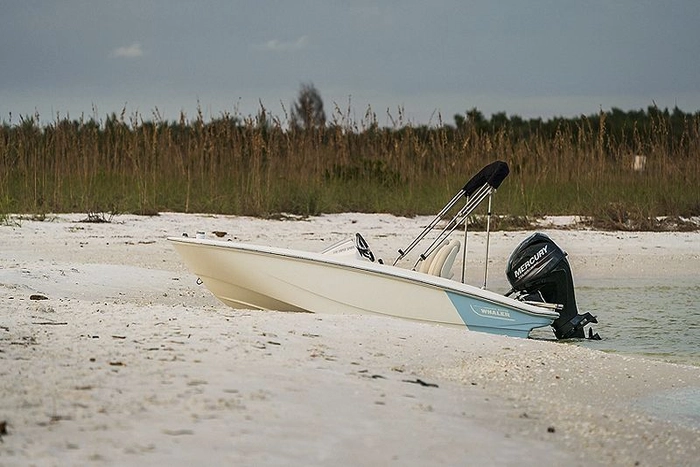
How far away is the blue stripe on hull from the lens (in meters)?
7.72

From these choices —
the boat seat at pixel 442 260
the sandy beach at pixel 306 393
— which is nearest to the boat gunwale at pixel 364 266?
the boat seat at pixel 442 260

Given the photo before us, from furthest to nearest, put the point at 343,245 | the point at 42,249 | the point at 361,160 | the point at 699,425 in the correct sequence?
the point at 361,160, the point at 42,249, the point at 343,245, the point at 699,425

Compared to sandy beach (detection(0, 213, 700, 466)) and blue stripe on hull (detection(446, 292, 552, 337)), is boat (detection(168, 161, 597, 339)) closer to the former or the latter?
blue stripe on hull (detection(446, 292, 552, 337))

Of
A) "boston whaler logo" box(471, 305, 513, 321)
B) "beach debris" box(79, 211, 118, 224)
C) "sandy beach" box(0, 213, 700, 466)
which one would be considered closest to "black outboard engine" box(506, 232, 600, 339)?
"boston whaler logo" box(471, 305, 513, 321)

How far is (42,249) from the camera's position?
1243cm

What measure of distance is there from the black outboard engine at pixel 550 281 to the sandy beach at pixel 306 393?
1449 mm

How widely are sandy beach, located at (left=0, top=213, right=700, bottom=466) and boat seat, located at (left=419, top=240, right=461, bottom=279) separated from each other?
109 centimetres

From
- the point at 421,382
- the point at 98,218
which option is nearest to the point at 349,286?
the point at 421,382

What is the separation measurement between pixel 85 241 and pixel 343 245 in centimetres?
613

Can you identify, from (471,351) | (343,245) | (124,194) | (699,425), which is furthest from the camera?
(124,194)

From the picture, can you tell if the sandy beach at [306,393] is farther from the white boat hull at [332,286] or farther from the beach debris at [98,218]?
the beach debris at [98,218]

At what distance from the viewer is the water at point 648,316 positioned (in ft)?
26.3

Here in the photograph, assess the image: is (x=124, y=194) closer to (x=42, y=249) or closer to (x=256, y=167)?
(x=256, y=167)

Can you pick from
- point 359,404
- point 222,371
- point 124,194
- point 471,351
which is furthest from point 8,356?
point 124,194
